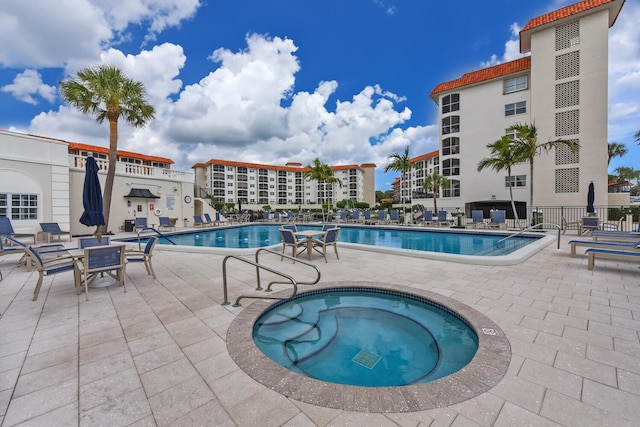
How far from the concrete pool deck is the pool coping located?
63 millimetres

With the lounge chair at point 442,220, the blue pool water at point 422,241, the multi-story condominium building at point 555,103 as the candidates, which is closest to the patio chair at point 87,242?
the blue pool water at point 422,241

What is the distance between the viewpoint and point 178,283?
4.97 meters

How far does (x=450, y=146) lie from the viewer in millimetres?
27812

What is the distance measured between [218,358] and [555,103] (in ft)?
93.2

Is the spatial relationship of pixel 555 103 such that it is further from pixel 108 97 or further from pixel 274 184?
pixel 274 184

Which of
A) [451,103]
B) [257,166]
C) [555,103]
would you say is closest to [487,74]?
[451,103]

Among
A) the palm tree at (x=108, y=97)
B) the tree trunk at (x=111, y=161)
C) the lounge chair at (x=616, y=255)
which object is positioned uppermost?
the palm tree at (x=108, y=97)

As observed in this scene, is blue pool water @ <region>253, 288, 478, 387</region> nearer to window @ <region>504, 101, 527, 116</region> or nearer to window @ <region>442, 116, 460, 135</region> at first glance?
window @ <region>504, 101, 527, 116</region>

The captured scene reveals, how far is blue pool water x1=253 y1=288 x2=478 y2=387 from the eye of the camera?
271 cm

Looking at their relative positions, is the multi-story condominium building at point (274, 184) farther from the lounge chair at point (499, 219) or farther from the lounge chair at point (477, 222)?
the lounge chair at point (499, 219)

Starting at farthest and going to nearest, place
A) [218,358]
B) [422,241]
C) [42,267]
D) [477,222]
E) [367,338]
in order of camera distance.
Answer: [477,222] < [422,241] < [42,267] < [367,338] < [218,358]

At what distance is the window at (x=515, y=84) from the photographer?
930 inches

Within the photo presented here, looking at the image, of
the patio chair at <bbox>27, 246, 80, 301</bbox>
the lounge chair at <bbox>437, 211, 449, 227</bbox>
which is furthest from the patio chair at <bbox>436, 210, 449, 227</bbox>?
the patio chair at <bbox>27, 246, 80, 301</bbox>

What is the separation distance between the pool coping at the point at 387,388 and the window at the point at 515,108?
2825cm
